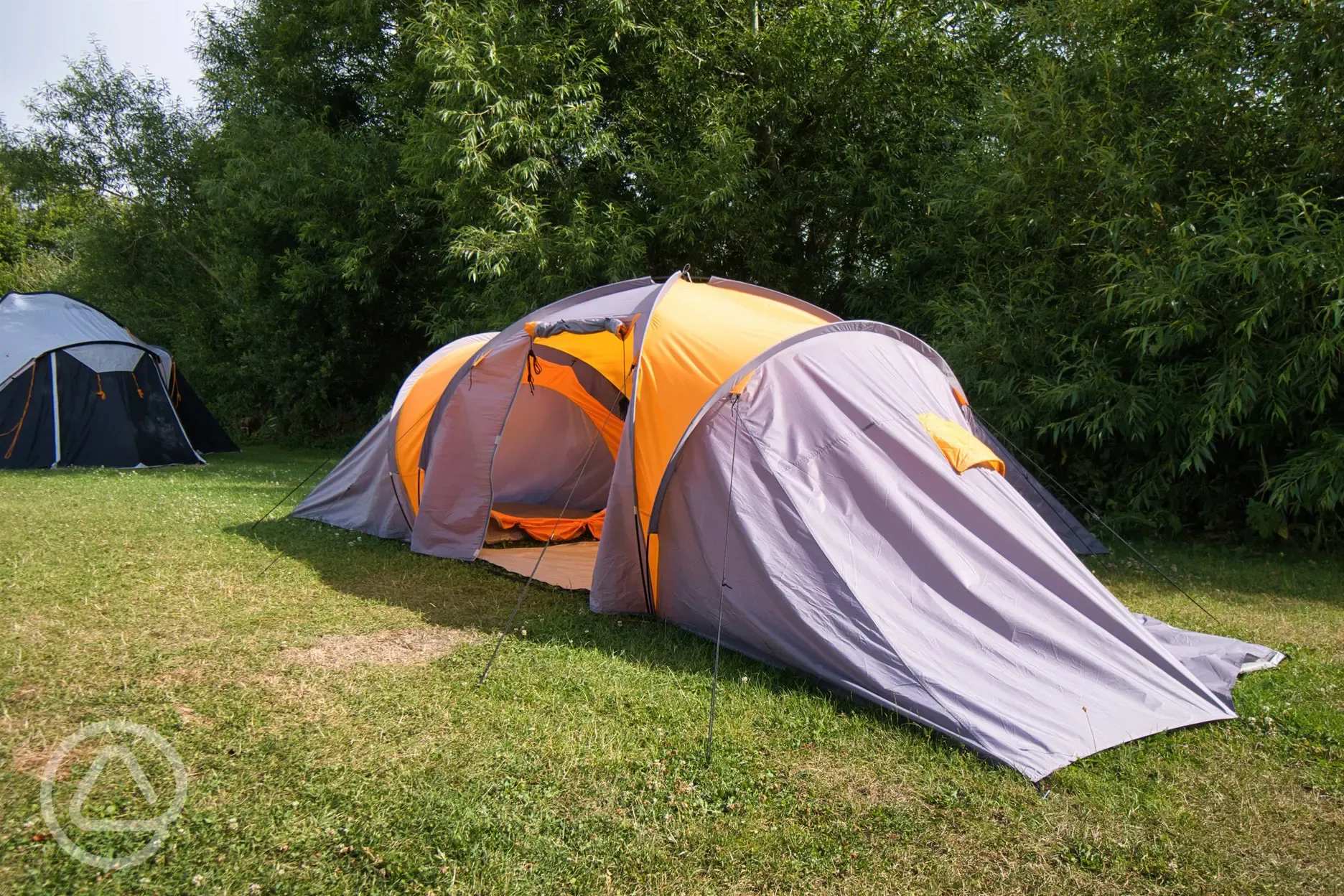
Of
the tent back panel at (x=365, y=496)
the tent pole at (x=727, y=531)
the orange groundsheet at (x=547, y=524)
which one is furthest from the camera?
the orange groundsheet at (x=547, y=524)

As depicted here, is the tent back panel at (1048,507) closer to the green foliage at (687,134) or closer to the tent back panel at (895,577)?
the tent back panel at (895,577)

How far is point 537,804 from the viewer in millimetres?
2693

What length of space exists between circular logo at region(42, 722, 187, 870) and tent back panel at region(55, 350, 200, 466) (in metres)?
8.66

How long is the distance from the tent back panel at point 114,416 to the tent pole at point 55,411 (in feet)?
0.10

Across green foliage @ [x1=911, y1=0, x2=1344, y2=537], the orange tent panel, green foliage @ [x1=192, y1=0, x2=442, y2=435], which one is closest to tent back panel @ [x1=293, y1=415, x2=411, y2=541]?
the orange tent panel

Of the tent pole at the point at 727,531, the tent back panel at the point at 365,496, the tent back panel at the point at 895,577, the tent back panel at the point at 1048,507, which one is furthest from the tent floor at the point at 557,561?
the tent back panel at the point at 1048,507

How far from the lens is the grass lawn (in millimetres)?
2404

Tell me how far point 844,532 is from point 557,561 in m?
2.60

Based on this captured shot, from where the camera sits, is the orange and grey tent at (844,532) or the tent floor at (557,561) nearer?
the orange and grey tent at (844,532)

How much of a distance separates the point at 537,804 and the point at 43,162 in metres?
19.0

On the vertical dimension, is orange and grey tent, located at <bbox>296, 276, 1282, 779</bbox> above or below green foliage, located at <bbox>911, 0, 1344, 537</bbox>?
below

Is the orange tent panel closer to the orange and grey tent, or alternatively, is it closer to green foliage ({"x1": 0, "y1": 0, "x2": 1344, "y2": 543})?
the orange and grey tent

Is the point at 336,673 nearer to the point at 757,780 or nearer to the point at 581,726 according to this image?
the point at 581,726

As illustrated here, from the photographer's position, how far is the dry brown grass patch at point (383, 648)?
151 inches
